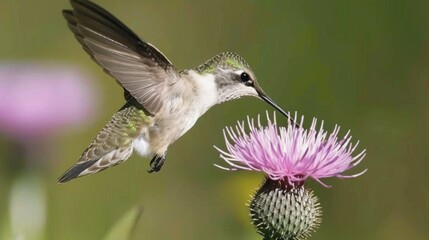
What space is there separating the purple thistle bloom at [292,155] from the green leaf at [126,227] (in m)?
0.37

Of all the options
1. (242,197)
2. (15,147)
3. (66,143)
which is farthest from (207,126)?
(15,147)

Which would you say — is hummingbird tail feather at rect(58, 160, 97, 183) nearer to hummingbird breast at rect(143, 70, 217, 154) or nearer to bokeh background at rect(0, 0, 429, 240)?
hummingbird breast at rect(143, 70, 217, 154)

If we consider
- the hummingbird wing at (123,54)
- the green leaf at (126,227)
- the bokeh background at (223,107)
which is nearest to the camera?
the hummingbird wing at (123,54)

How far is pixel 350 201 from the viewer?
688cm

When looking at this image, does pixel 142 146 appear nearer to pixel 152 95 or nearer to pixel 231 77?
pixel 152 95

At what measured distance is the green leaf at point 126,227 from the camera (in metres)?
3.44

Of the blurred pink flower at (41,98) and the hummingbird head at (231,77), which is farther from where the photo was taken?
the blurred pink flower at (41,98)

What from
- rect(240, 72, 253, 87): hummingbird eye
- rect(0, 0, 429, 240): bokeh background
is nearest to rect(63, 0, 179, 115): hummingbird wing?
rect(240, 72, 253, 87): hummingbird eye

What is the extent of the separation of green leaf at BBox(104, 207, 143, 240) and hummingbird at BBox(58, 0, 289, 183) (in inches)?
7.7

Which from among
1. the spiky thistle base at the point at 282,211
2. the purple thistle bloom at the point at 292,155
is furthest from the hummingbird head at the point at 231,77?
the spiky thistle base at the point at 282,211

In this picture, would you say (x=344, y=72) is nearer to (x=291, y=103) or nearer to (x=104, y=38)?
(x=291, y=103)

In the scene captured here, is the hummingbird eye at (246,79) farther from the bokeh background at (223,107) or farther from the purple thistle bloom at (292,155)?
the bokeh background at (223,107)

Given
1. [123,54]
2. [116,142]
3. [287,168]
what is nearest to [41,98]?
[116,142]

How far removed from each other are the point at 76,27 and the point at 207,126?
419cm
